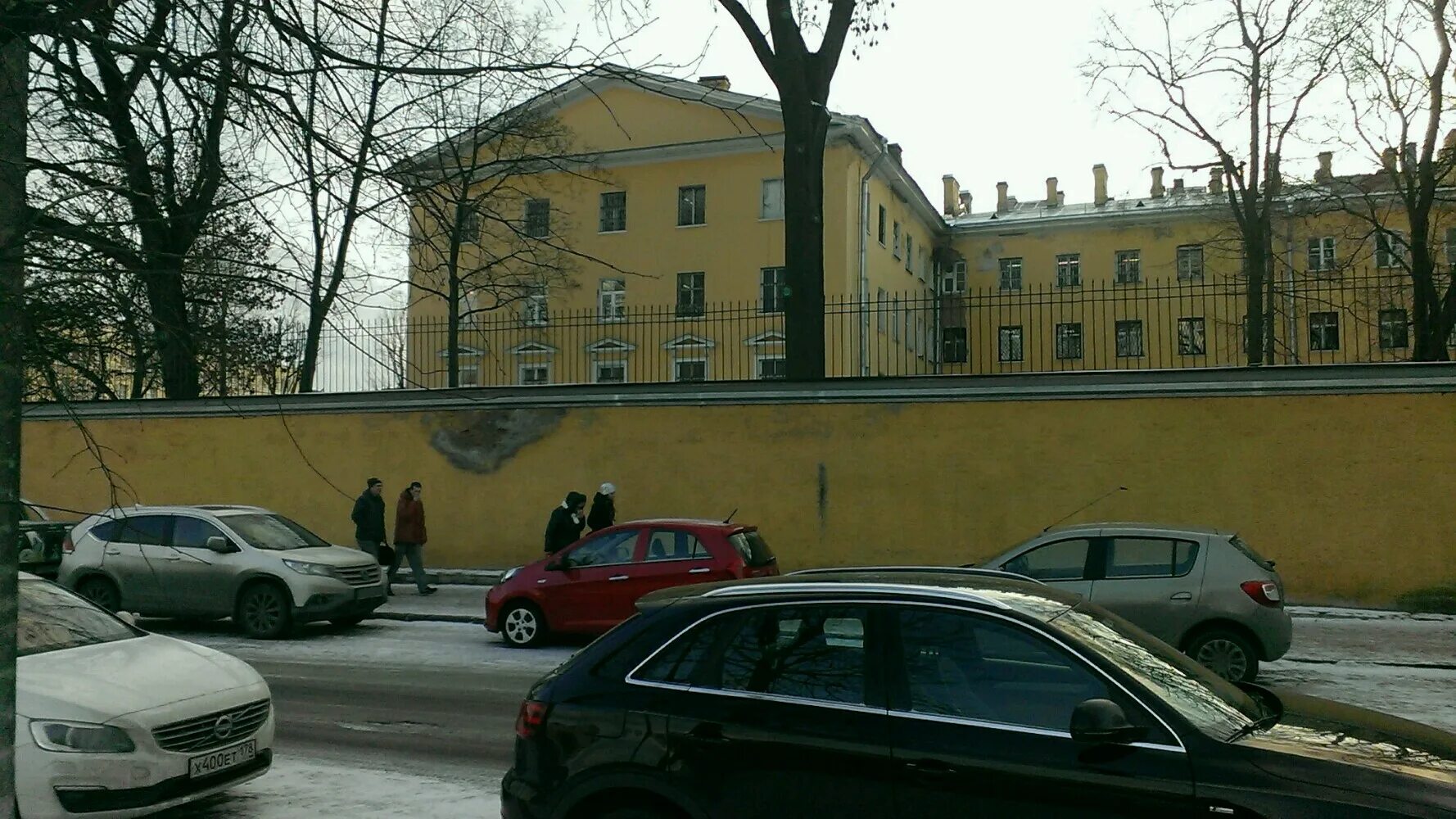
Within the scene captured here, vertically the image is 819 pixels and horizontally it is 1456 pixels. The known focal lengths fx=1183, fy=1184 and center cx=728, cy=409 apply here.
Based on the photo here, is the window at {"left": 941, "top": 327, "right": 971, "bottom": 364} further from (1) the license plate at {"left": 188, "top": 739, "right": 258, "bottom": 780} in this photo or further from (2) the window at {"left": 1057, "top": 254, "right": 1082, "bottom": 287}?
(2) the window at {"left": 1057, "top": 254, "right": 1082, "bottom": 287}

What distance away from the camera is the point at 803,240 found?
1936 centimetres

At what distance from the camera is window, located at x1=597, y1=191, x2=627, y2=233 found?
42.4 m

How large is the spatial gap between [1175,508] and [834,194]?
964 inches

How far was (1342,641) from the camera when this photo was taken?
552 inches

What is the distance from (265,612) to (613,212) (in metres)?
29.6

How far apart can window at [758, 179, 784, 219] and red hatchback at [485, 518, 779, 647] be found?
91.3 feet

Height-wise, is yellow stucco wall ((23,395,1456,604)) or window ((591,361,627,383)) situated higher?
window ((591,361,627,383))

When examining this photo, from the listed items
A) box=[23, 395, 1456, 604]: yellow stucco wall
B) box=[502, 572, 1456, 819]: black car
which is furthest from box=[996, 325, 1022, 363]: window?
box=[502, 572, 1456, 819]: black car

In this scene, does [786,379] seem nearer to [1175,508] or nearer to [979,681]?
[1175,508]

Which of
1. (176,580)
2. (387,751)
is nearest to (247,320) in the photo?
(387,751)

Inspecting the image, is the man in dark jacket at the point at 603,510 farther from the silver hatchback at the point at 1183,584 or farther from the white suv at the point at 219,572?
the silver hatchback at the point at 1183,584

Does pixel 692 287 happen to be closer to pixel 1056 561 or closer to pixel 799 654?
pixel 1056 561

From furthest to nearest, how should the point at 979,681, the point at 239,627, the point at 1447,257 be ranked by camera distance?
1. the point at 1447,257
2. the point at 239,627
3. the point at 979,681

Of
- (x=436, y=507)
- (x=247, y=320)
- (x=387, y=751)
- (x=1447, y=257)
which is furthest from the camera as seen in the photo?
(x=1447, y=257)
